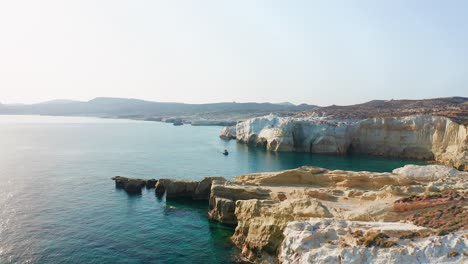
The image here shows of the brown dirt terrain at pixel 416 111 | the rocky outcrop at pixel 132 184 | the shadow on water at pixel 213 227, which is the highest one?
the brown dirt terrain at pixel 416 111

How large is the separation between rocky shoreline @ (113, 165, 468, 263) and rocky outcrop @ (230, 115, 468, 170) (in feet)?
103

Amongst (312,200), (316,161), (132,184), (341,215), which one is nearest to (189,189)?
(132,184)

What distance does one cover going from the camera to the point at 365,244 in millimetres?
18281

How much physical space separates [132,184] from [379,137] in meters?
61.8

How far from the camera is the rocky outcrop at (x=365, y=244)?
16891mm

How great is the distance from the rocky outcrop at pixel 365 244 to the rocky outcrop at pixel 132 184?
30.9 meters

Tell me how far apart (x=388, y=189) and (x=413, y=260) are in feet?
54.2

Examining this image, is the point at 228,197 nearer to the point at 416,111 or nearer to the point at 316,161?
the point at 316,161

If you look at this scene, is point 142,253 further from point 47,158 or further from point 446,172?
point 47,158

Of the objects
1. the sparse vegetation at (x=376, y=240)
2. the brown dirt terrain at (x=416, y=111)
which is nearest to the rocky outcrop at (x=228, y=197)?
the sparse vegetation at (x=376, y=240)

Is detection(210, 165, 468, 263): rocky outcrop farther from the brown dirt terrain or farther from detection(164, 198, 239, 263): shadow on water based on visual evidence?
the brown dirt terrain

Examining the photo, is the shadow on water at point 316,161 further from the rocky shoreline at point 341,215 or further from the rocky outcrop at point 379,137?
the rocky shoreline at point 341,215

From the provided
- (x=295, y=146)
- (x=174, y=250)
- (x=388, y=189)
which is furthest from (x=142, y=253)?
(x=295, y=146)

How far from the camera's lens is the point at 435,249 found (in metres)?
17.0
